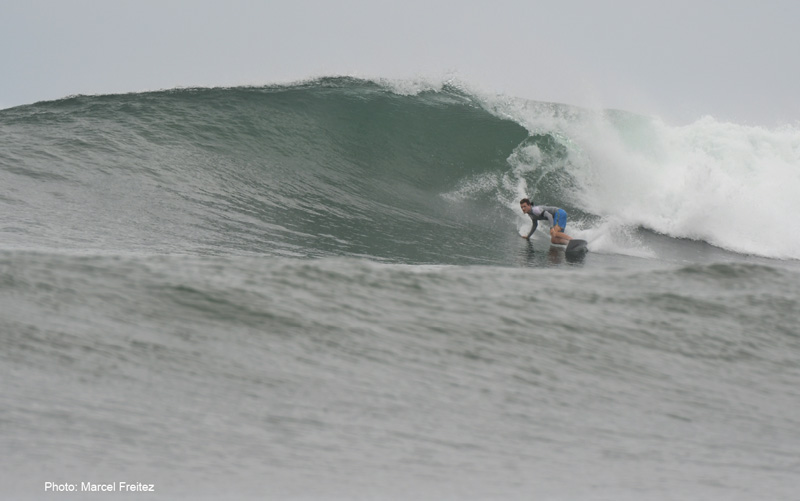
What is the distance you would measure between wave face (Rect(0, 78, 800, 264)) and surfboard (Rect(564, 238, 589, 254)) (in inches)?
35.5

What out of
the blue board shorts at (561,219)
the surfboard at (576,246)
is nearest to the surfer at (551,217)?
the blue board shorts at (561,219)

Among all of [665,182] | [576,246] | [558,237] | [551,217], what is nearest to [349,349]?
[576,246]

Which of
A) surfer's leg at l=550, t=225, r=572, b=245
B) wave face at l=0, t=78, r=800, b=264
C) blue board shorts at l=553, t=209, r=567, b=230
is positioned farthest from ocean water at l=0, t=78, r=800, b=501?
blue board shorts at l=553, t=209, r=567, b=230

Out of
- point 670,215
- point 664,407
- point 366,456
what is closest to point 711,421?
point 664,407

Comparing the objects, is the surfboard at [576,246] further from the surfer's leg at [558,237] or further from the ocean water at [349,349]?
the surfer's leg at [558,237]

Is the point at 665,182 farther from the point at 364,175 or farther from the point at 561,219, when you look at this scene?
the point at 364,175

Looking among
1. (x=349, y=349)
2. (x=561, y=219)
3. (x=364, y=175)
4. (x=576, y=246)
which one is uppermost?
(x=364, y=175)

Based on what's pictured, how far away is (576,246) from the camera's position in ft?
36.1

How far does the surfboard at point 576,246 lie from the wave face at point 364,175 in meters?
0.90

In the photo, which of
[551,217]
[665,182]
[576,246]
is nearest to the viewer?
[576,246]

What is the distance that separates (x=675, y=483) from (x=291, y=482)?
5.57ft

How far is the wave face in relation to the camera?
10180 millimetres

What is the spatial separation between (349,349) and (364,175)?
9.57m

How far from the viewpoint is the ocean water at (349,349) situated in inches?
131
